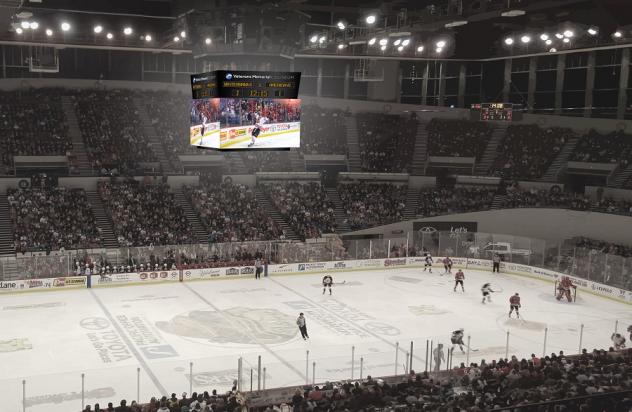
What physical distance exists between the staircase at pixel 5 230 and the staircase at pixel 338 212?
63.2 feet

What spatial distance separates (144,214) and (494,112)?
22177 mm

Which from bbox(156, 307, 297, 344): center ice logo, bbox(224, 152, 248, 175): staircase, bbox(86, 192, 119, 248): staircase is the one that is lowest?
bbox(156, 307, 297, 344): center ice logo

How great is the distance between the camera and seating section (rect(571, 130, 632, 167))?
44.6m

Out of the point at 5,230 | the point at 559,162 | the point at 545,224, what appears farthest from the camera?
the point at 559,162

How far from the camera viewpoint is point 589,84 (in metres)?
48.5

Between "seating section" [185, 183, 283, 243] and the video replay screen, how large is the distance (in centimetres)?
1168

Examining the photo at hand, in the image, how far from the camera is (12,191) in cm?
3922

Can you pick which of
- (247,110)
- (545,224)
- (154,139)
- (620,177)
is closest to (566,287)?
(545,224)

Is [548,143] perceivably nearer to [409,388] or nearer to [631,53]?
[631,53]

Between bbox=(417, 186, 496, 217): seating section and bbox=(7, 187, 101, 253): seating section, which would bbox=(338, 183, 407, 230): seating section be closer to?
bbox=(417, 186, 496, 217): seating section

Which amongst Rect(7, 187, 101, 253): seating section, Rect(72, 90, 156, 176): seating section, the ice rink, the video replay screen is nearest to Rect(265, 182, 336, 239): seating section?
the ice rink

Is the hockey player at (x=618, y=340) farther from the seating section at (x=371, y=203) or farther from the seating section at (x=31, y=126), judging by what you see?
the seating section at (x=31, y=126)

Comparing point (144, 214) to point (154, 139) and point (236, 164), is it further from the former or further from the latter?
point (236, 164)

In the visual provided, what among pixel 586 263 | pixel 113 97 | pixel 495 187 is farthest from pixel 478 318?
pixel 113 97
